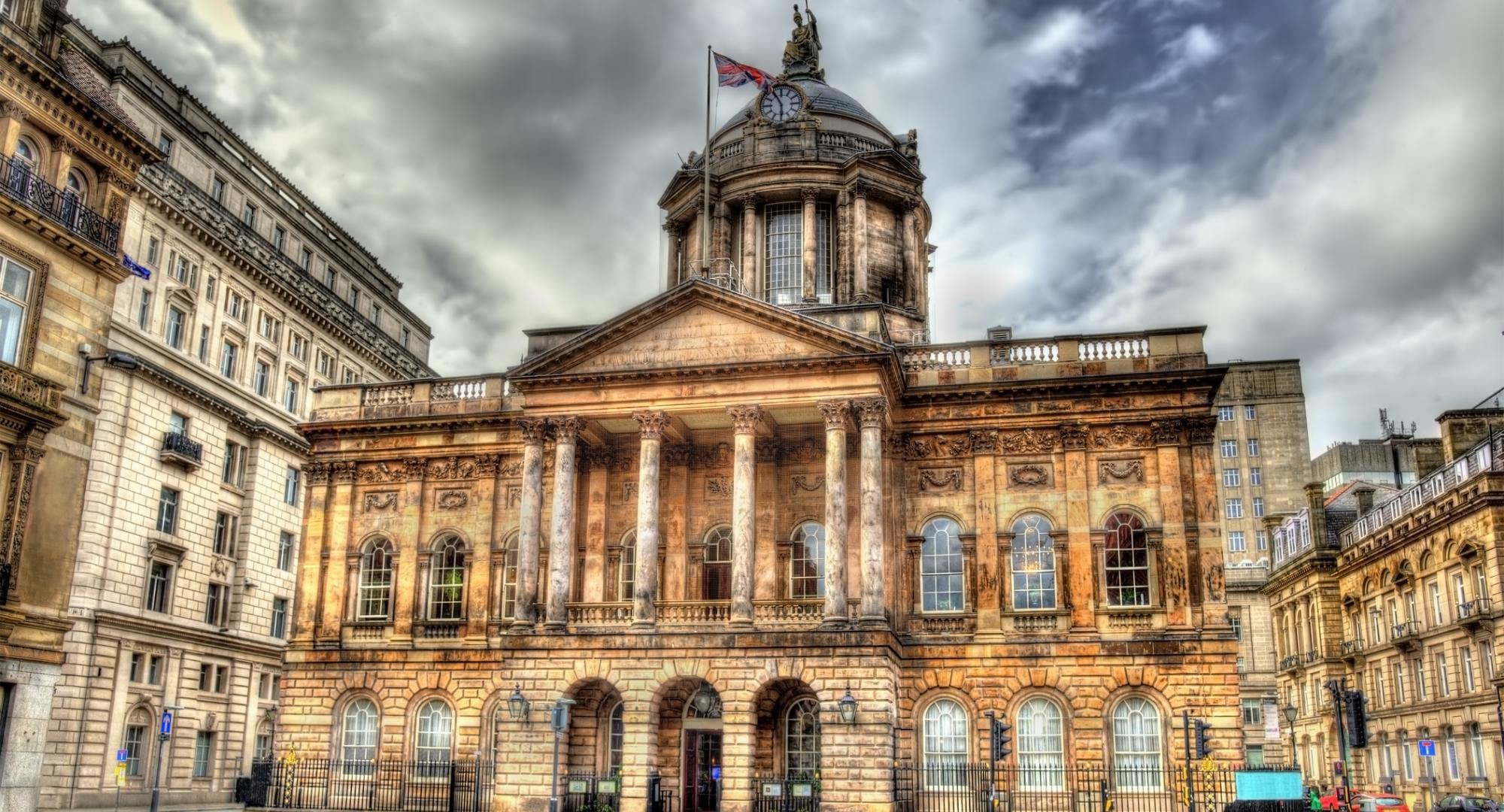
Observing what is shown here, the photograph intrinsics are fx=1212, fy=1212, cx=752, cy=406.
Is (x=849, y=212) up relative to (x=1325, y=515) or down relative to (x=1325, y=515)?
up

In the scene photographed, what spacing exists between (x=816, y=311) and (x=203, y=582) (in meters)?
24.3

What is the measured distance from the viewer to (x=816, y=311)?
33.4 meters

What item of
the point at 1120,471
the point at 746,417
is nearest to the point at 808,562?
the point at 746,417

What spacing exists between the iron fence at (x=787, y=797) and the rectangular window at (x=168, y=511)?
77.4 ft

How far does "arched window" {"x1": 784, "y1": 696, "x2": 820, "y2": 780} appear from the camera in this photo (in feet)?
99.5

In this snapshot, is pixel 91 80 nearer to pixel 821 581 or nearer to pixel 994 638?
pixel 821 581

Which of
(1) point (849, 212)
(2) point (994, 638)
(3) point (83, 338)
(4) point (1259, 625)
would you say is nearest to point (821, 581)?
(2) point (994, 638)

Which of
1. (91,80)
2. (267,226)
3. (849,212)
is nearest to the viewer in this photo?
(91,80)

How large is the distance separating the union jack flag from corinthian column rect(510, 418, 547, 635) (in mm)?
12420

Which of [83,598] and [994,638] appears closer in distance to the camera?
[994,638]

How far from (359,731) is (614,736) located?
7.55m

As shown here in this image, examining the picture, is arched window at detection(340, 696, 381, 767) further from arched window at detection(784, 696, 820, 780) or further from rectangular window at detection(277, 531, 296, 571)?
rectangular window at detection(277, 531, 296, 571)

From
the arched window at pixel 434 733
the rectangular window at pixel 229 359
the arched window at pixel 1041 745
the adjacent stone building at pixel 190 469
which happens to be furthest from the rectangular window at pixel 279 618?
the arched window at pixel 1041 745

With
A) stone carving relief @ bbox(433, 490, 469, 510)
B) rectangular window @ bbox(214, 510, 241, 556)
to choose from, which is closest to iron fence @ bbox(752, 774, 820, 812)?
stone carving relief @ bbox(433, 490, 469, 510)
